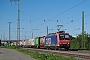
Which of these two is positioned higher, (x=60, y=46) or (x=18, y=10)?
(x=18, y=10)

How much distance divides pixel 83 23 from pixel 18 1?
16.6 metres

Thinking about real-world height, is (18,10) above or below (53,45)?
above

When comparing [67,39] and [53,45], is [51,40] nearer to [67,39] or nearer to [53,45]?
[53,45]

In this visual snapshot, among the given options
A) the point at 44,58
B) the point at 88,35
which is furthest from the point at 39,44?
the point at 44,58

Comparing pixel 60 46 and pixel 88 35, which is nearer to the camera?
pixel 60 46

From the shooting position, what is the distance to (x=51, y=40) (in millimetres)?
47156

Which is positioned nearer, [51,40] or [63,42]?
[63,42]

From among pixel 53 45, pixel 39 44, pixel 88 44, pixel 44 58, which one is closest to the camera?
pixel 44 58

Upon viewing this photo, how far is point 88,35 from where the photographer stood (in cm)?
6381

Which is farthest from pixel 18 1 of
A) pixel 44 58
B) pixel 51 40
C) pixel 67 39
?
pixel 44 58

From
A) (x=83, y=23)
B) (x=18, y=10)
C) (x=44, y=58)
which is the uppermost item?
(x=18, y=10)

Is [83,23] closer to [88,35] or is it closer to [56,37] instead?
[56,37]

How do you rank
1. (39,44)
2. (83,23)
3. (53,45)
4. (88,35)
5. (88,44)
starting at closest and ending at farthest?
(83,23) → (53,45) → (88,44) → (88,35) → (39,44)

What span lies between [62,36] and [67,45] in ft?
6.36
